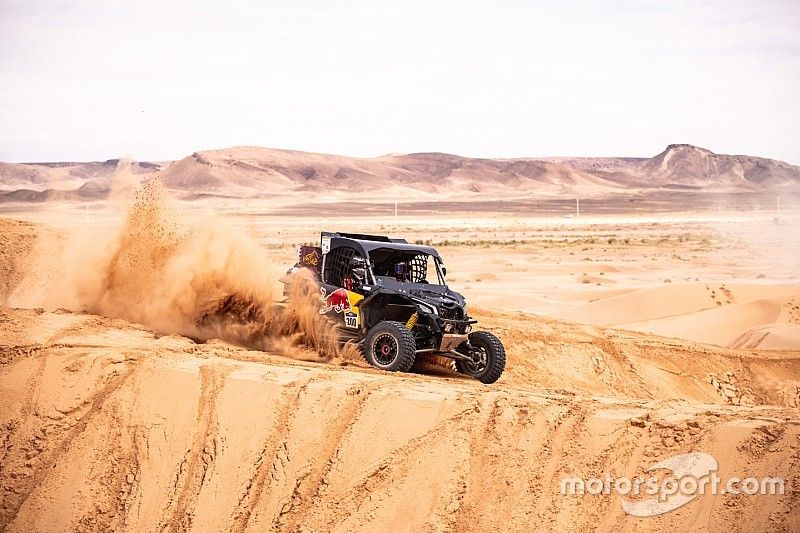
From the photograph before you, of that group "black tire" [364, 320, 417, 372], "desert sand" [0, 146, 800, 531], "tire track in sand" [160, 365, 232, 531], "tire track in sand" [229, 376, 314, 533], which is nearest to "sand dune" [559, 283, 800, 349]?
"desert sand" [0, 146, 800, 531]

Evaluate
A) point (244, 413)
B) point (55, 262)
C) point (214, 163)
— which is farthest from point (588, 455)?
point (214, 163)

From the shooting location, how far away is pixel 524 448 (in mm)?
8414

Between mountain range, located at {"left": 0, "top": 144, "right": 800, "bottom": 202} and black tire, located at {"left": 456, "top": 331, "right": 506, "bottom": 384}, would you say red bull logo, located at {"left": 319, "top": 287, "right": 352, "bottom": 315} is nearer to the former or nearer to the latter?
black tire, located at {"left": 456, "top": 331, "right": 506, "bottom": 384}

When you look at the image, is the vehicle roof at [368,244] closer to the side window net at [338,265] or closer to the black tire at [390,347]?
the side window net at [338,265]

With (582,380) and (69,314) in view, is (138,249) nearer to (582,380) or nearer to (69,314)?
(69,314)

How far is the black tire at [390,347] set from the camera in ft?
38.8

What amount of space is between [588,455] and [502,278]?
23.4 m

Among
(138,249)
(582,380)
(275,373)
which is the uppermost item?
(138,249)

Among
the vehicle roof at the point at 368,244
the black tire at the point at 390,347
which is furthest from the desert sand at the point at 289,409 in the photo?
the vehicle roof at the point at 368,244

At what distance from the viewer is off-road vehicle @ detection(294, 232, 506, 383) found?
1219cm

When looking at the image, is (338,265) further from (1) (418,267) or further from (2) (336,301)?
(1) (418,267)

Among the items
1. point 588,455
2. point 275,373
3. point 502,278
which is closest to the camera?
point 588,455
